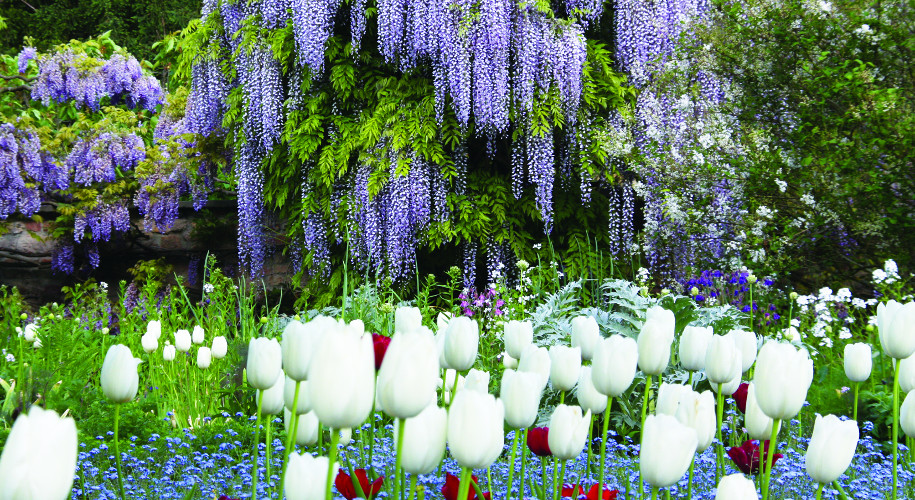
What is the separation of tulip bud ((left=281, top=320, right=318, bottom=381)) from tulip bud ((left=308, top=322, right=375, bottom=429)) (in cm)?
22

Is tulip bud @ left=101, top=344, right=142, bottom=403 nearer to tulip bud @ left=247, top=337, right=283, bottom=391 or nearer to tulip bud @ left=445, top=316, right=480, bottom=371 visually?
tulip bud @ left=247, top=337, right=283, bottom=391

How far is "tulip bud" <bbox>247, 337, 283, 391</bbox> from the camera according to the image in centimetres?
115

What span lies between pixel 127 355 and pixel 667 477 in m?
0.87

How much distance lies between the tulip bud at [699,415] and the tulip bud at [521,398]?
0.71 ft

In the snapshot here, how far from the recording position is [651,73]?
19.5 ft

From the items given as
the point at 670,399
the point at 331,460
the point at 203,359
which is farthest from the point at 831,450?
the point at 203,359

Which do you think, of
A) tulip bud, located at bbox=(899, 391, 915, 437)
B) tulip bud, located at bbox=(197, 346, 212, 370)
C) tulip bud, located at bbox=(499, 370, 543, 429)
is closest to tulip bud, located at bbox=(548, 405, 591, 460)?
tulip bud, located at bbox=(499, 370, 543, 429)

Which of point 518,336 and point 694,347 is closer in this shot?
point 694,347

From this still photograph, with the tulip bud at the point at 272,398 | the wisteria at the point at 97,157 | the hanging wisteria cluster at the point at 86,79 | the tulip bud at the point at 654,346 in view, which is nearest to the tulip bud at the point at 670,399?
the tulip bud at the point at 654,346

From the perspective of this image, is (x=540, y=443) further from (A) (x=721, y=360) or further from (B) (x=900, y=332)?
(B) (x=900, y=332)

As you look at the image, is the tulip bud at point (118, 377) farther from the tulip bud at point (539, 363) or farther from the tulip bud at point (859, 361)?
the tulip bud at point (859, 361)

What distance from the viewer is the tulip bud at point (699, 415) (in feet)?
3.52

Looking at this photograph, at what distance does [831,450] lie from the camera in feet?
3.34

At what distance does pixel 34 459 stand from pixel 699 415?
0.84 m
